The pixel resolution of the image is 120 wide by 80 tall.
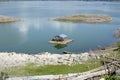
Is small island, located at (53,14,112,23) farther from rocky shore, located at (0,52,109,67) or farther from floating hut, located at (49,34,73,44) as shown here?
rocky shore, located at (0,52,109,67)

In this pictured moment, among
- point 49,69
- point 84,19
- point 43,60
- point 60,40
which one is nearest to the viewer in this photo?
point 49,69

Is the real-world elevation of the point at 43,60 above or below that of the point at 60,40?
above

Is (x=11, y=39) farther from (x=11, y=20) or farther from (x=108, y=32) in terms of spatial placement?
(x=11, y=20)

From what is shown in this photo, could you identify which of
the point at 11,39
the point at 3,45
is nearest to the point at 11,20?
the point at 11,39

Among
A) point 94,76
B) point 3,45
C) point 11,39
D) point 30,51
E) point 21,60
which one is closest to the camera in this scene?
point 94,76

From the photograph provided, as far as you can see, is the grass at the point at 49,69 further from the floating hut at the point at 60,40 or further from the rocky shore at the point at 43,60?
the floating hut at the point at 60,40

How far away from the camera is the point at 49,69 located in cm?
2502

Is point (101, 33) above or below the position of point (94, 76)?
below

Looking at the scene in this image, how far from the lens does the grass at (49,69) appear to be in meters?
24.0

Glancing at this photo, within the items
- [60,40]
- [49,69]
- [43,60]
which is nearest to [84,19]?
[60,40]

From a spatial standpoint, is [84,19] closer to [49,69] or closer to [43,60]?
[43,60]

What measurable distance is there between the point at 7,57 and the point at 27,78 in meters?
10.1

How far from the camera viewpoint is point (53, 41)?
49.8m

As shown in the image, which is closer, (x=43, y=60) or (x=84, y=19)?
(x=43, y=60)
